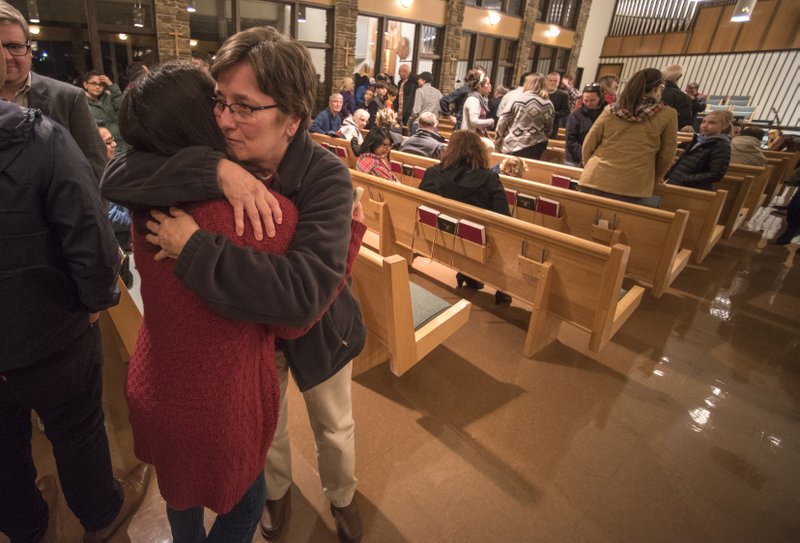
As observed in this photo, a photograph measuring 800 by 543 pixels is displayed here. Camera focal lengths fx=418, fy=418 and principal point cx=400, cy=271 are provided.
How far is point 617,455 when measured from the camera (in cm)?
168

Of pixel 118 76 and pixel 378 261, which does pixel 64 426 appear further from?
pixel 118 76

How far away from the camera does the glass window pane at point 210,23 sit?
255 inches

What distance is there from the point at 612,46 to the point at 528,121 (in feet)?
37.9

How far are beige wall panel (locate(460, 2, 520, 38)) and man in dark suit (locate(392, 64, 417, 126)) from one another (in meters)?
3.58

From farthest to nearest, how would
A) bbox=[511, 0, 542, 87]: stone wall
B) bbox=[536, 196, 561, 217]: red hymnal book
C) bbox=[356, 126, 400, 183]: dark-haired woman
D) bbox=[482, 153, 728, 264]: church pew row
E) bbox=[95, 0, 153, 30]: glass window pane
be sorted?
bbox=[511, 0, 542, 87]: stone wall
bbox=[95, 0, 153, 30]: glass window pane
bbox=[356, 126, 400, 183]: dark-haired woman
bbox=[482, 153, 728, 264]: church pew row
bbox=[536, 196, 561, 217]: red hymnal book

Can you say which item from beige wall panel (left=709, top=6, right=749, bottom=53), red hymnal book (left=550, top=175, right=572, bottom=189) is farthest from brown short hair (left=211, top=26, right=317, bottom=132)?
beige wall panel (left=709, top=6, right=749, bottom=53)

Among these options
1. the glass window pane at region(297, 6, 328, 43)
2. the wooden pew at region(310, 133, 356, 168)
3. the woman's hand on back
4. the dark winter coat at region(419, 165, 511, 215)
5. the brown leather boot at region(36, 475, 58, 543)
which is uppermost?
the glass window pane at region(297, 6, 328, 43)

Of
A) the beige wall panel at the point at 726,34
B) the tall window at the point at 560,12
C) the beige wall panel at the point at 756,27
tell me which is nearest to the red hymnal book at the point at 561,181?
the tall window at the point at 560,12

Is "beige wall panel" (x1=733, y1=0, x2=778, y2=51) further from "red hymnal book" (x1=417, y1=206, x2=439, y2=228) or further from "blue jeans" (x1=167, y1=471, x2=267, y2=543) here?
"blue jeans" (x1=167, y1=471, x2=267, y2=543)

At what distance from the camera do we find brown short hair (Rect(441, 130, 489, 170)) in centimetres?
235

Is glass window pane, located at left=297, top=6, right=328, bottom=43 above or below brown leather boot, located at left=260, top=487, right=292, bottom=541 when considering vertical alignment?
above

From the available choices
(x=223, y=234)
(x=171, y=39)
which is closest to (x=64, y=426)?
(x=223, y=234)

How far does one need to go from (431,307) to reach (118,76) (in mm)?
6605

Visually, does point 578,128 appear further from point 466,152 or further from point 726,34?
point 726,34
